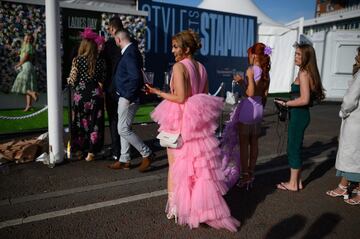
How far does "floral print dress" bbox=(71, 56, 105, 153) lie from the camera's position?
5453 mm

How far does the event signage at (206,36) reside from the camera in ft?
41.6

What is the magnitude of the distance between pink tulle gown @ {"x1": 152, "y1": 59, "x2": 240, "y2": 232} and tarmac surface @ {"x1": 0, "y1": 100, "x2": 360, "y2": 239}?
0.19 metres

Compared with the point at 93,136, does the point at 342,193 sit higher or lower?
lower

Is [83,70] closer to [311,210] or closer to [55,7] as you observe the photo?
[55,7]

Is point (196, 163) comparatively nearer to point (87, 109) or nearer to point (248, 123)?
point (248, 123)

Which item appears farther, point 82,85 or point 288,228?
point 82,85

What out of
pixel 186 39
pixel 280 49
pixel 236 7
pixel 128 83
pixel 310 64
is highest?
pixel 236 7

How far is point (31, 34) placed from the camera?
1012cm

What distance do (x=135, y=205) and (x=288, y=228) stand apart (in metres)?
1.76

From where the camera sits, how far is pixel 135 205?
4207 millimetres

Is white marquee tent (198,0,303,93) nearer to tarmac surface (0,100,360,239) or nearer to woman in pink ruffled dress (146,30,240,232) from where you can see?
tarmac surface (0,100,360,239)

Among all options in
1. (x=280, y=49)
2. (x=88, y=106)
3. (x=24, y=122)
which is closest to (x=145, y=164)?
(x=88, y=106)

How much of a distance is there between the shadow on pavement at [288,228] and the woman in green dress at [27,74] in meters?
8.26

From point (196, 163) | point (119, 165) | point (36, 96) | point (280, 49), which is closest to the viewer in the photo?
point (196, 163)
